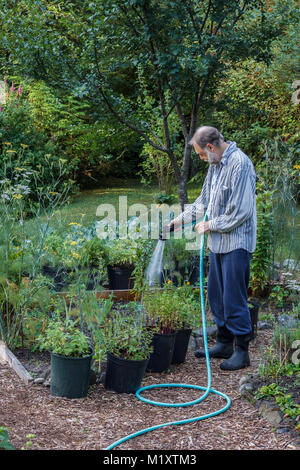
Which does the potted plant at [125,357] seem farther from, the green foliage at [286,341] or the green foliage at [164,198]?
the green foliage at [164,198]

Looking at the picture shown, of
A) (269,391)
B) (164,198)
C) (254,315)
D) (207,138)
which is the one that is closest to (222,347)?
(254,315)

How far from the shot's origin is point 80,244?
523cm

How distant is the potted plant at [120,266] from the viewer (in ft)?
16.9

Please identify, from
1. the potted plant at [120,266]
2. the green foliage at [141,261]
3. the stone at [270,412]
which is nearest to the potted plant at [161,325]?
the green foliage at [141,261]

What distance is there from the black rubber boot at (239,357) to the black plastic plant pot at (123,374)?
0.73 metres

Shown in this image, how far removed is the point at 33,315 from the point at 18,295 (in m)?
0.20

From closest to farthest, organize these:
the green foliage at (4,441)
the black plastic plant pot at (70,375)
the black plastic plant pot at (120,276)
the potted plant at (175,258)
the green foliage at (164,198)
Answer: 1. the green foliage at (4,441)
2. the black plastic plant pot at (70,375)
3. the potted plant at (175,258)
4. the black plastic plant pot at (120,276)
5. the green foliage at (164,198)

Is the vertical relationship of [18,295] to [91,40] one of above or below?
below

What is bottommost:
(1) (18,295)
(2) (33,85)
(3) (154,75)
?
(1) (18,295)

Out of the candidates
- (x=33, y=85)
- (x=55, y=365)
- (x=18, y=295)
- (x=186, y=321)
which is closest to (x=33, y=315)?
(x=18, y=295)

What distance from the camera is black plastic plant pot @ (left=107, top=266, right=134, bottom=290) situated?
514 centimetres
